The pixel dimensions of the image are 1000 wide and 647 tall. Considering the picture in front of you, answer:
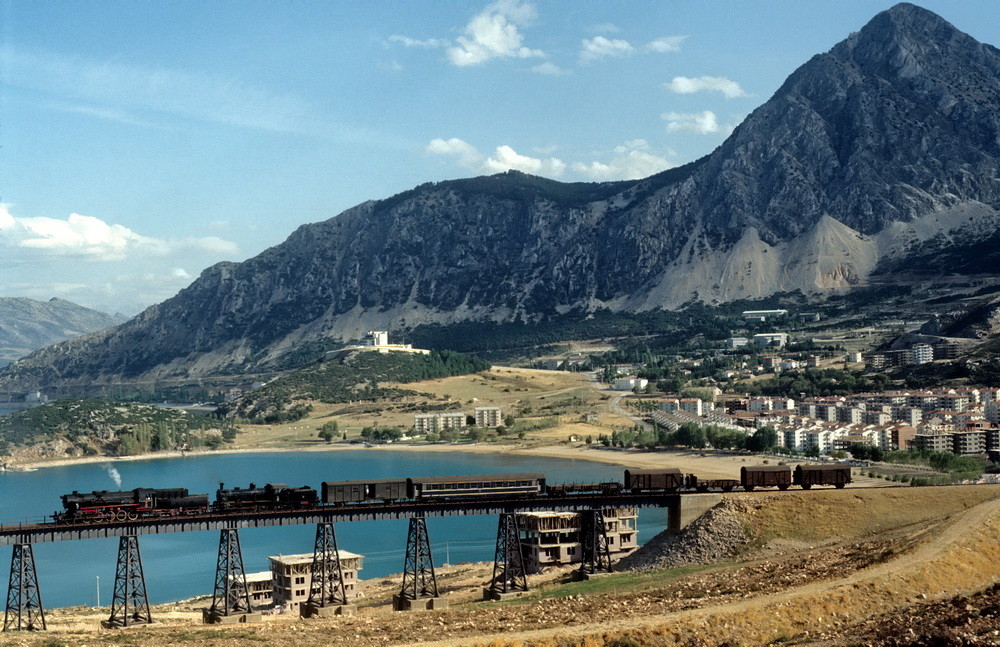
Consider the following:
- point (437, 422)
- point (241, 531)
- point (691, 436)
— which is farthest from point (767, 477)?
point (437, 422)

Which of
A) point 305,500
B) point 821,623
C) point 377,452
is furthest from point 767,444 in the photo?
point 821,623

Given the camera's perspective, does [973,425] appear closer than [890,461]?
No

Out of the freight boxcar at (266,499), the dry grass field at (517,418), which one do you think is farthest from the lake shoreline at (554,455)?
the freight boxcar at (266,499)

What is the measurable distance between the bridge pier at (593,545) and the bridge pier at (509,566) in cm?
327

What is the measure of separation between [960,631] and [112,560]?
72.5 metres

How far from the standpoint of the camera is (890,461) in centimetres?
11319

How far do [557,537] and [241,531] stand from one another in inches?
1794

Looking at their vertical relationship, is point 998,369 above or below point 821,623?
above

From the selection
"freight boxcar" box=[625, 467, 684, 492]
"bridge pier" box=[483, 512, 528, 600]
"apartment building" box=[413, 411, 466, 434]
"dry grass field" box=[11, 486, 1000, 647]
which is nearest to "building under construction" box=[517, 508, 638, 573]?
"freight boxcar" box=[625, 467, 684, 492]

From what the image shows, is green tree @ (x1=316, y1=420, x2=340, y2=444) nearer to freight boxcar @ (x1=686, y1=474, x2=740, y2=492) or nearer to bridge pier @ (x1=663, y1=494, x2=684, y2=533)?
freight boxcar @ (x1=686, y1=474, x2=740, y2=492)

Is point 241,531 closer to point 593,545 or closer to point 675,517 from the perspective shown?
point 593,545

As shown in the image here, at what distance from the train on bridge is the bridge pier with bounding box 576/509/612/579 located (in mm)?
1671

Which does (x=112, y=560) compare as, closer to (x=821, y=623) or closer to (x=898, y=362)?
(x=821, y=623)

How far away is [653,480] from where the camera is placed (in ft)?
202
